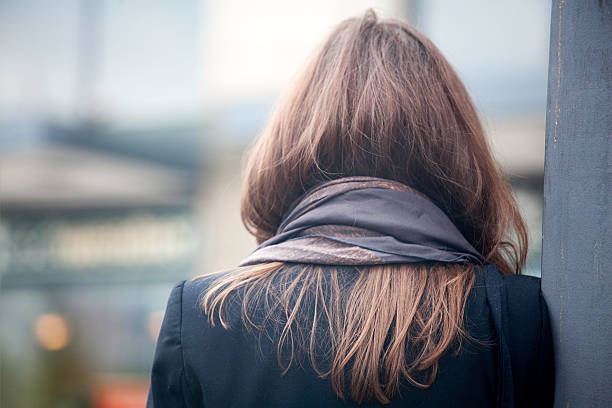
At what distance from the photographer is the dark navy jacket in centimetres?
133

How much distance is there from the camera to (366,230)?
56.1 inches

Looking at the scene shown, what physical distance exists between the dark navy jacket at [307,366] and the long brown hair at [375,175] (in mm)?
32

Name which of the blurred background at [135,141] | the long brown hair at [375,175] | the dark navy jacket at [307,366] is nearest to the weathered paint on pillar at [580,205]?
the dark navy jacket at [307,366]

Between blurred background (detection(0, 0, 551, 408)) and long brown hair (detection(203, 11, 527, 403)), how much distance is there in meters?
4.59

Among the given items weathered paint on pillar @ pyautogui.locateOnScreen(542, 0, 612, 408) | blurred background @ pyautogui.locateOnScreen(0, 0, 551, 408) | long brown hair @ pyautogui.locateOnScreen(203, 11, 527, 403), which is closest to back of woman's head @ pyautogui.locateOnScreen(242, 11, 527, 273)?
long brown hair @ pyautogui.locateOnScreen(203, 11, 527, 403)

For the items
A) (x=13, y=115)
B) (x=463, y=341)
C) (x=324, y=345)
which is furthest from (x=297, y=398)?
(x=13, y=115)

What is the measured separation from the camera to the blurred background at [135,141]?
6.20 meters

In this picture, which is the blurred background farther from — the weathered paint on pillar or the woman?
the weathered paint on pillar

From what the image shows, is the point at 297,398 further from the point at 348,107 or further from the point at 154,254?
→ the point at 154,254

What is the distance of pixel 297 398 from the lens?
1.35 metres

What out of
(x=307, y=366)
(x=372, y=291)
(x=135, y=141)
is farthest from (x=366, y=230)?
(x=135, y=141)

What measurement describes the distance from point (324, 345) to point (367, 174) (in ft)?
1.33

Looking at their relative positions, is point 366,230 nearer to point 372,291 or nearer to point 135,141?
point 372,291

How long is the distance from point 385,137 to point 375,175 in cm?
9
